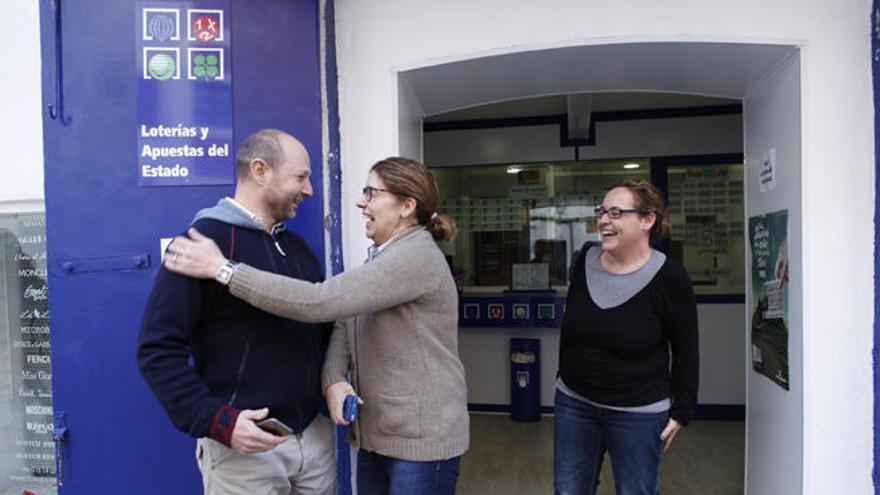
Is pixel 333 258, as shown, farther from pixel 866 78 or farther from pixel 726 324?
pixel 726 324

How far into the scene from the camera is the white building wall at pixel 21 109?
8.50ft

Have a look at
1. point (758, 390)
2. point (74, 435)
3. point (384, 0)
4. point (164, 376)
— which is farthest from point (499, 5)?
point (74, 435)

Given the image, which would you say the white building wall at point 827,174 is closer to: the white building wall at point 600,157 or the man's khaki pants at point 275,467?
the man's khaki pants at point 275,467

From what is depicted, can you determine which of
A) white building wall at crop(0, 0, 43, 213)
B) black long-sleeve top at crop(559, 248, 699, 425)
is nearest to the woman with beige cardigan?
black long-sleeve top at crop(559, 248, 699, 425)

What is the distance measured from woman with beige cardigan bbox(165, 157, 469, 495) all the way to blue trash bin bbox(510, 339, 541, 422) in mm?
3292

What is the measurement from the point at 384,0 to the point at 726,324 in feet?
13.1

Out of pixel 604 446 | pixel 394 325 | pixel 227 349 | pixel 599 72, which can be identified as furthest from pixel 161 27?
pixel 604 446

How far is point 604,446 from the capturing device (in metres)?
2.14

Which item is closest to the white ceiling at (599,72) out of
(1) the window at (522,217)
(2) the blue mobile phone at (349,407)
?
(2) the blue mobile phone at (349,407)

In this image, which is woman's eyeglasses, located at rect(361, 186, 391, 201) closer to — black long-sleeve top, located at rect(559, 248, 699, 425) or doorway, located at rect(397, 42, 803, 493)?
doorway, located at rect(397, 42, 803, 493)

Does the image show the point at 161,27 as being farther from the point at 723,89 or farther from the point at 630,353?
the point at 723,89

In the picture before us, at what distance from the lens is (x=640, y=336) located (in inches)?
75.6

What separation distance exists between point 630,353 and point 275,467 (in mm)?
1205

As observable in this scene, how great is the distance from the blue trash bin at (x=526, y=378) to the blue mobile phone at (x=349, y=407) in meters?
3.46
